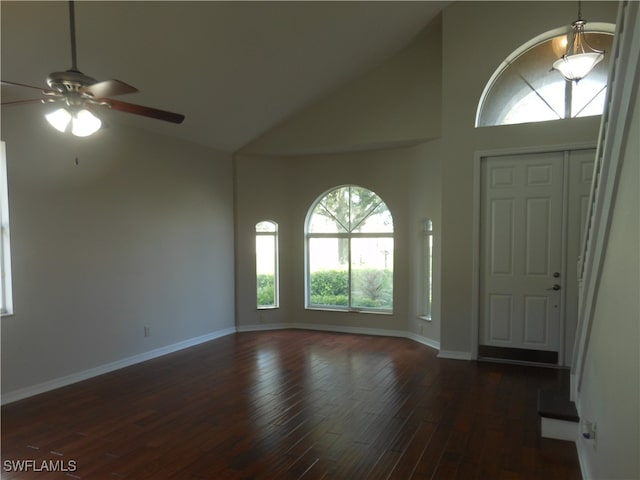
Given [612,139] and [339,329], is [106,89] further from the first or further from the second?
[339,329]

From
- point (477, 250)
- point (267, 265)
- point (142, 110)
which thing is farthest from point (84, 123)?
point (267, 265)

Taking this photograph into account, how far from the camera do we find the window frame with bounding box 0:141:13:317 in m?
3.80

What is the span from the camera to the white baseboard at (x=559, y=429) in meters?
3.02

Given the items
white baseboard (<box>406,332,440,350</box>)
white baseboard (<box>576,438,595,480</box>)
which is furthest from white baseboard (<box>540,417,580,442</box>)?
white baseboard (<box>406,332,440,350</box>)

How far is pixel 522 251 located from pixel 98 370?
4966 millimetres

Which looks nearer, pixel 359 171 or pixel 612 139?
pixel 612 139

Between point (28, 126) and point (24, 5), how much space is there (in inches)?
48.9

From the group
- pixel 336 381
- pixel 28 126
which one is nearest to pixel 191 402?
pixel 336 381

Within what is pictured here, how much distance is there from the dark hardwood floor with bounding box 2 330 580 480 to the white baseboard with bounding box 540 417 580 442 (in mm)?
73

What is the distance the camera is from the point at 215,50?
4309 mm

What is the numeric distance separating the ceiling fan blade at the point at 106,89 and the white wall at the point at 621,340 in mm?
2483

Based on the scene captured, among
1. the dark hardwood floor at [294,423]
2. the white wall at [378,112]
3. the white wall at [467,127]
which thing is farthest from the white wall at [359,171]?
the dark hardwood floor at [294,423]

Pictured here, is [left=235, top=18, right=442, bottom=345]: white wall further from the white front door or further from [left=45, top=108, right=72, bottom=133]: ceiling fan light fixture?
[left=45, top=108, right=72, bottom=133]: ceiling fan light fixture

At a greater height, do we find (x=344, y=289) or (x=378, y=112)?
(x=378, y=112)
